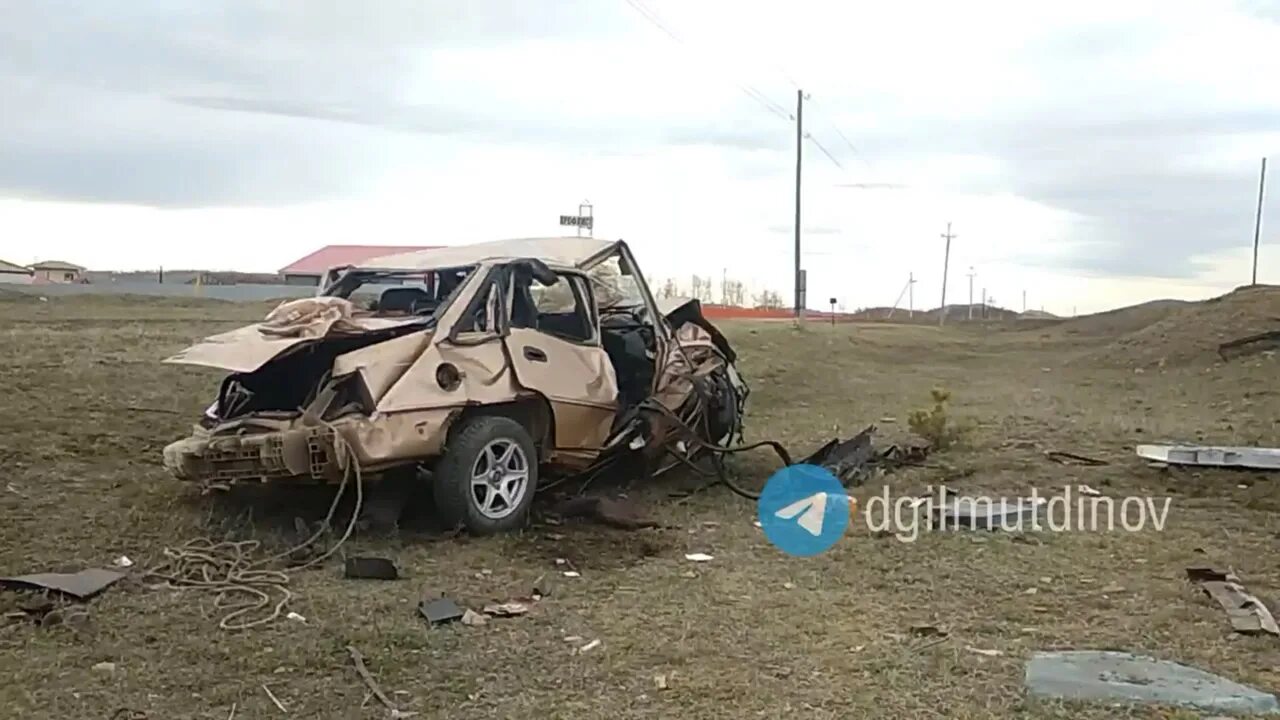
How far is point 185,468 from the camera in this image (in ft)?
21.9

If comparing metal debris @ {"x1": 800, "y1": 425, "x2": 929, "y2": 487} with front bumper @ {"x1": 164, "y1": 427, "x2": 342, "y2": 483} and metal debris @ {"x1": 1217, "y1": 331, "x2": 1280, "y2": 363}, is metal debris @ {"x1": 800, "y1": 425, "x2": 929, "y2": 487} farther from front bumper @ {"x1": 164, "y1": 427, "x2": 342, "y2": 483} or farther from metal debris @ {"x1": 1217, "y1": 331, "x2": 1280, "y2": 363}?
metal debris @ {"x1": 1217, "y1": 331, "x2": 1280, "y2": 363}

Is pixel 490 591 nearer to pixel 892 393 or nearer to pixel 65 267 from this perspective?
pixel 892 393

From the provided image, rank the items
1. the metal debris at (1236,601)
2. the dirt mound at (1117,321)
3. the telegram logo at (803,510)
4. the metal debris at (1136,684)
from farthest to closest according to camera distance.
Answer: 1. the dirt mound at (1117,321)
2. the telegram logo at (803,510)
3. the metal debris at (1236,601)
4. the metal debris at (1136,684)

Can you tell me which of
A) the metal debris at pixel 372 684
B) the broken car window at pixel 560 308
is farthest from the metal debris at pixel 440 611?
the broken car window at pixel 560 308

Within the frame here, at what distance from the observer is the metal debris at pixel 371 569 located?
5.93 meters

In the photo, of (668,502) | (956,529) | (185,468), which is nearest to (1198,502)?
(956,529)

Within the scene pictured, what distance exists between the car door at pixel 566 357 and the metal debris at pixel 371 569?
1561 mm

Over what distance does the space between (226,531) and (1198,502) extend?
20.5 ft

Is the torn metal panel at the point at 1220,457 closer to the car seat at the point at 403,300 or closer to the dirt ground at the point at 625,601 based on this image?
the dirt ground at the point at 625,601

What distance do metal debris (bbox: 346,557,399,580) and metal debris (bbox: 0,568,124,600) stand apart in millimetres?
1061

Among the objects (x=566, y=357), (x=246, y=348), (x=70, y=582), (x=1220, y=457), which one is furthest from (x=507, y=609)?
(x=1220, y=457)

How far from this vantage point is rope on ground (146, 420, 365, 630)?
539 centimetres

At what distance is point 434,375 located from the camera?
670 cm

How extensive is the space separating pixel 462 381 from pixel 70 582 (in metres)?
2.23
